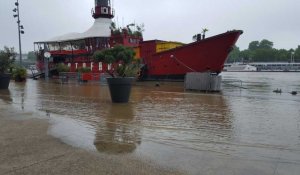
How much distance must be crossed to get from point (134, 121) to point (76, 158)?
2.77 meters

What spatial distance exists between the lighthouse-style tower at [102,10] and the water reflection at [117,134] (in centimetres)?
2844

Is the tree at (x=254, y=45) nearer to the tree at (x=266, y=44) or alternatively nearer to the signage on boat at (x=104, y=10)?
the tree at (x=266, y=44)

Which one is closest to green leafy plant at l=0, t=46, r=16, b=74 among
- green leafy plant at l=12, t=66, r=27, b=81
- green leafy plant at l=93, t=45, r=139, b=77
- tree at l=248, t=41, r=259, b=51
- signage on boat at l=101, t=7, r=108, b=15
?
green leafy plant at l=12, t=66, r=27, b=81

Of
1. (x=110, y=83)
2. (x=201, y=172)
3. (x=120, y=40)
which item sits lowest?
(x=201, y=172)

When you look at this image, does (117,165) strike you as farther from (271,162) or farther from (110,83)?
(110,83)

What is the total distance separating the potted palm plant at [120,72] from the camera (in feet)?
32.2

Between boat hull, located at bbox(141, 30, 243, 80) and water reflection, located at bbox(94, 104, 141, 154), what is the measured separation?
1438 cm

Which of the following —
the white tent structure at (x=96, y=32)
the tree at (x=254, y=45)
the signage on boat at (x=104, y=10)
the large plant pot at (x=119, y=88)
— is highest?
the tree at (x=254, y=45)

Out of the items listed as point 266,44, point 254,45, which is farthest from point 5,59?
point 254,45

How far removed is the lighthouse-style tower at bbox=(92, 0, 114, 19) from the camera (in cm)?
3456

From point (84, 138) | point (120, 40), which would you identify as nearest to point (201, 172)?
point (84, 138)

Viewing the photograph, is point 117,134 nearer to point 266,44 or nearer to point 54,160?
point 54,160

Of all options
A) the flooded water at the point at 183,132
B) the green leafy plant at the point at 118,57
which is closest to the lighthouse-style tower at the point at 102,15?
the green leafy plant at the point at 118,57

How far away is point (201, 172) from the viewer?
3709 millimetres
